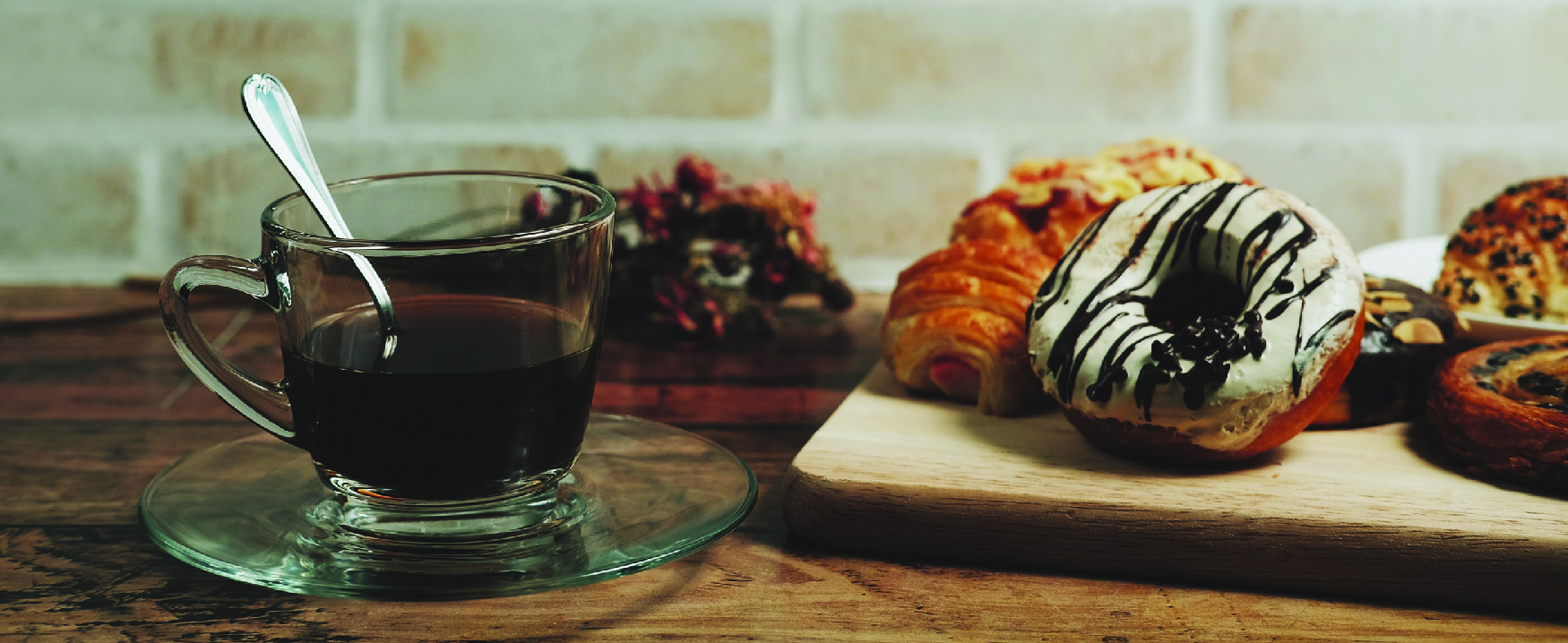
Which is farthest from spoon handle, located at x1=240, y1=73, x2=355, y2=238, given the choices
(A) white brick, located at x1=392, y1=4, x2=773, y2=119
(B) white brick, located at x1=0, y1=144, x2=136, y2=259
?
(B) white brick, located at x1=0, y1=144, x2=136, y2=259

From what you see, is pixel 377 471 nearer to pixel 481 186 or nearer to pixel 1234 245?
pixel 481 186

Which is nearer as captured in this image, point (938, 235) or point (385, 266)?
point (385, 266)

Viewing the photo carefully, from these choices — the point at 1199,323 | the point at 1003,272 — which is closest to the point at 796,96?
the point at 1003,272

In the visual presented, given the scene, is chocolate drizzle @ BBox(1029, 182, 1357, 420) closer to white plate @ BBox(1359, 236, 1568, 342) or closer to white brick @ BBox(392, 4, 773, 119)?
white plate @ BBox(1359, 236, 1568, 342)

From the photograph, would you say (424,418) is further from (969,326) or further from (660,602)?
(969,326)


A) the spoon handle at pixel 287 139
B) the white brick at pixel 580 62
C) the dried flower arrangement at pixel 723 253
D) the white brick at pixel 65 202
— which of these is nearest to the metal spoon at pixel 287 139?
the spoon handle at pixel 287 139

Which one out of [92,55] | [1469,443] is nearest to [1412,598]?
[1469,443]

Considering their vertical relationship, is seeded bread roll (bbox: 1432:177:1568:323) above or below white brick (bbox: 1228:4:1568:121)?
below
